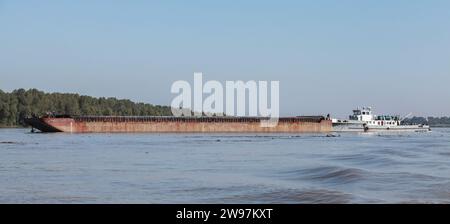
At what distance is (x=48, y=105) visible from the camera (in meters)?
145

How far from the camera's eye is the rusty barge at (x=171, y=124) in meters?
81.6

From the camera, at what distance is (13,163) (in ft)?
91.3

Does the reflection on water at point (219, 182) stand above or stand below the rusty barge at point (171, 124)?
below

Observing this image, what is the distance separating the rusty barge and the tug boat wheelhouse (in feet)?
11.8

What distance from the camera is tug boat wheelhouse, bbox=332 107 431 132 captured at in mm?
100562

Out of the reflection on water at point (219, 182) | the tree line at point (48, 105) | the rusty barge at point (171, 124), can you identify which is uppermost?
the tree line at point (48, 105)

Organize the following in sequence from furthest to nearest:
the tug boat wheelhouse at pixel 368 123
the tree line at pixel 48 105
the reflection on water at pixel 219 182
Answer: the tree line at pixel 48 105
the tug boat wheelhouse at pixel 368 123
the reflection on water at pixel 219 182

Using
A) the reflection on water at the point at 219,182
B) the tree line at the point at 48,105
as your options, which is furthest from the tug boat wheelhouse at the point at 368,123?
the reflection on water at the point at 219,182

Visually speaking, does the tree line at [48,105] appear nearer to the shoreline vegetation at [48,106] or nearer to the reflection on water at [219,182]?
the shoreline vegetation at [48,106]

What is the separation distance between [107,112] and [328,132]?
2846 inches

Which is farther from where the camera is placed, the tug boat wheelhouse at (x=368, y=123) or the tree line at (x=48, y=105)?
the tree line at (x=48, y=105)

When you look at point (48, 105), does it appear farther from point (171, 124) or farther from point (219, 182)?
point (219, 182)

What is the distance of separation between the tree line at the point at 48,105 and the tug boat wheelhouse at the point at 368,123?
64505mm
